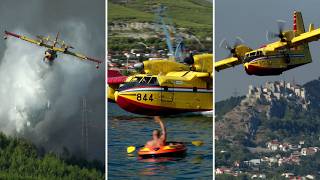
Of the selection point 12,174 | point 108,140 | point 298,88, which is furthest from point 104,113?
point 298,88

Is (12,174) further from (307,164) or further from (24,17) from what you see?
(307,164)

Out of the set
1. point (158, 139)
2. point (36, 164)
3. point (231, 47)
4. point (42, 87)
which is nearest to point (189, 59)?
point (231, 47)

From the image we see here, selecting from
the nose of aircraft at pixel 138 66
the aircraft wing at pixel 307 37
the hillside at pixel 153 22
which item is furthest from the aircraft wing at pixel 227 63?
the nose of aircraft at pixel 138 66

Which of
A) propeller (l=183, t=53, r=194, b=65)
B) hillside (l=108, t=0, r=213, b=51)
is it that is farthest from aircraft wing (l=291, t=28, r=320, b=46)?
propeller (l=183, t=53, r=194, b=65)

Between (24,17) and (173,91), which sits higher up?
(24,17)

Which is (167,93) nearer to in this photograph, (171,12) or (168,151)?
(168,151)

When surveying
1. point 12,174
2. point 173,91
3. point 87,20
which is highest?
point 87,20

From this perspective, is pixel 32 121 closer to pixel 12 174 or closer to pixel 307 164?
pixel 12 174
